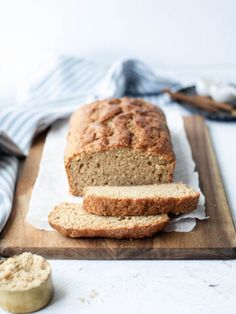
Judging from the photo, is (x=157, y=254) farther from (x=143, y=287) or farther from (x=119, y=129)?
(x=119, y=129)

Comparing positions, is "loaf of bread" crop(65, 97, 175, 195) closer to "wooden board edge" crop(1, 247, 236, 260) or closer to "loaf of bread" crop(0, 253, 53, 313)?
"wooden board edge" crop(1, 247, 236, 260)

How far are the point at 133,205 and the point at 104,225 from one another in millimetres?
184

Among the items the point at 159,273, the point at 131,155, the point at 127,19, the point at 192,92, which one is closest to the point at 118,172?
the point at 131,155

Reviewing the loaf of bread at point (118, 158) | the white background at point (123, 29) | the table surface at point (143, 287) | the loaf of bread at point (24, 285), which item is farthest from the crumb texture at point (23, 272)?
the white background at point (123, 29)

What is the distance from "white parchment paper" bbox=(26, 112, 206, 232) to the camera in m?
3.44

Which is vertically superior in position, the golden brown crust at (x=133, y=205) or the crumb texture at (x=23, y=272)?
the crumb texture at (x=23, y=272)

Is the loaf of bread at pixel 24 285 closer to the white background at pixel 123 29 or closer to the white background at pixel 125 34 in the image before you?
the white background at pixel 125 34

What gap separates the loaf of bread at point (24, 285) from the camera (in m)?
2.74

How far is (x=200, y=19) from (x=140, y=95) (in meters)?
1.01

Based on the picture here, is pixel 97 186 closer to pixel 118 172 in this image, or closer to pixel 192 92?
pixel 118 172

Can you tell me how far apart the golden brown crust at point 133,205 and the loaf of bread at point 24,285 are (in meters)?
0.57

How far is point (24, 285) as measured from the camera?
2.74 m

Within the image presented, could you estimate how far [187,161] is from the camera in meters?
4.15

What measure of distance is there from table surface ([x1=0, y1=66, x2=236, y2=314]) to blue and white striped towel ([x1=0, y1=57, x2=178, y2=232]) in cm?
149
